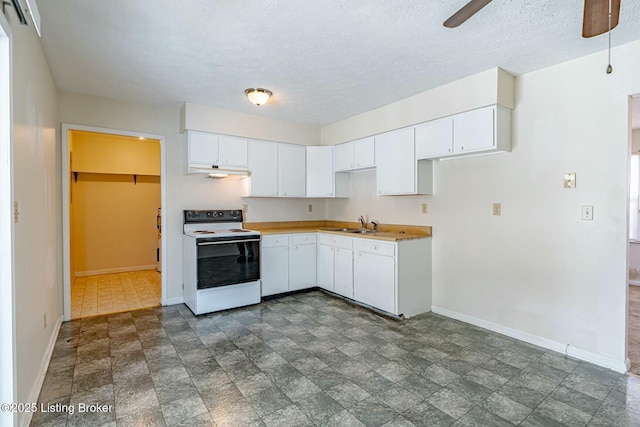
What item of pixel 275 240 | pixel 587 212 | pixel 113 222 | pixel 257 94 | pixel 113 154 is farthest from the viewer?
pixel 113 222

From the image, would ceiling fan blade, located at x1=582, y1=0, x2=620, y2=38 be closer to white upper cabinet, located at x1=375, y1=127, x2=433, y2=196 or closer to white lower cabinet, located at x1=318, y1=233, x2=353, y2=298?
white upper cabinet, located at x1=375, y1=127, x2=433, y2=196

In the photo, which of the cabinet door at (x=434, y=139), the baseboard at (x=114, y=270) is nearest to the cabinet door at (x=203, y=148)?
the cabinet door at (x=434, y=139)

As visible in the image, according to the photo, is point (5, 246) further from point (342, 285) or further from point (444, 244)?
point (444, 244)

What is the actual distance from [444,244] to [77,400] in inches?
135

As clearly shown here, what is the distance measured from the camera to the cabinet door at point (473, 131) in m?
2.97

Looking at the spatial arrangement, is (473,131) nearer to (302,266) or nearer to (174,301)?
(302,266)

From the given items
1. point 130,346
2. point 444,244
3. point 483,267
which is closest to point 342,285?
point 444,244

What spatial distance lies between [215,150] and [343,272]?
220 cm

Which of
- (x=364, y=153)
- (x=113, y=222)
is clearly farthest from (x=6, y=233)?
(x=113, y=222)

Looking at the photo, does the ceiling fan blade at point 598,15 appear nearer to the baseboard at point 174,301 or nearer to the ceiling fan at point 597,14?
the ceiling fan at point 597,14

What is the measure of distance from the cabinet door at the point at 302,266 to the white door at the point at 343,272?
416 mm

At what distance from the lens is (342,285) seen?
4223 millimetres

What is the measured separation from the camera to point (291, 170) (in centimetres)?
A: 470

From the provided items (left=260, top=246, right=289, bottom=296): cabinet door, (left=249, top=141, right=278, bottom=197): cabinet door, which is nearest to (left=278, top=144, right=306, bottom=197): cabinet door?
(left=249, top=141, right=278, bottom=197): cabinet door
